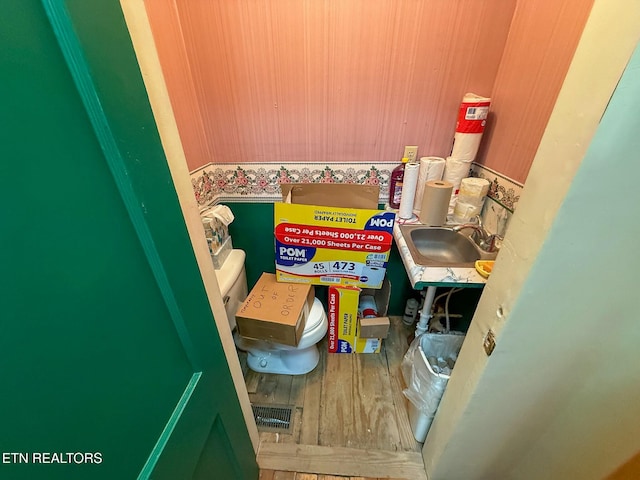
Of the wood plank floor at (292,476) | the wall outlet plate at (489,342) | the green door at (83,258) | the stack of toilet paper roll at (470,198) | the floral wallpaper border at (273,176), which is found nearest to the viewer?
the green door at (83,258)

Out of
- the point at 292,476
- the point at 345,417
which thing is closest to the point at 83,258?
the point at 292,476

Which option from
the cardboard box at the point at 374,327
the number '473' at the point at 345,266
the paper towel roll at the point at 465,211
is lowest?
the cardboard box at the point at 374,327

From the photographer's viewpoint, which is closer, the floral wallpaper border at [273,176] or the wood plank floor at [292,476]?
the wood plank floor at [292,476]

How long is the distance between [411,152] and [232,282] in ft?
3.90

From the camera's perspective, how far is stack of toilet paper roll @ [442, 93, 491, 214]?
124 centimetres

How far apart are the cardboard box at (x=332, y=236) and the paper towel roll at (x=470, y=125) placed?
1.68 ft

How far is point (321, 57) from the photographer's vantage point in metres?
1.29

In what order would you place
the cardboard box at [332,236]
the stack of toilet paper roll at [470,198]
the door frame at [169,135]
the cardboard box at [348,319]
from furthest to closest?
the cardboard box at [348,319]
the stack of toilet paper roll at [470,198]
the cardboard box at [332,236]
the door frame at [169,135]

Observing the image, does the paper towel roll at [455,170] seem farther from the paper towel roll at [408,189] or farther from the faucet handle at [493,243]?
the faucet handle at [493,243]

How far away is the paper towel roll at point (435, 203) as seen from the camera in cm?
122

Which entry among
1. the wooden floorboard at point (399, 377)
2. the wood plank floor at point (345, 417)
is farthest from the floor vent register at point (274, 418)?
the wooden floorboard at point (399, 377)

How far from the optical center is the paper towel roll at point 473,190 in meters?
1.27

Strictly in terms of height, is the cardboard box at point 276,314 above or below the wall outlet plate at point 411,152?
below

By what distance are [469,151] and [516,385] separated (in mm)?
1069
